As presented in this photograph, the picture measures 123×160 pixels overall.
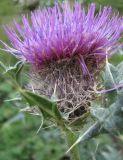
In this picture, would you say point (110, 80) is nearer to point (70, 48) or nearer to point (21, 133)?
point (70, 48)

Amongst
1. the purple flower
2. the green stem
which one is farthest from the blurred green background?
the green stem

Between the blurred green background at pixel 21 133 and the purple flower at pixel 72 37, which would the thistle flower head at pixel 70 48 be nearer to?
the purple flower at pixel 72 37

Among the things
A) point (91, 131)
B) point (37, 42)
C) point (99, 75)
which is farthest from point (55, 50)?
point (91, 131)

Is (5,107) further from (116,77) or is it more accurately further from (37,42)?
(116,77)

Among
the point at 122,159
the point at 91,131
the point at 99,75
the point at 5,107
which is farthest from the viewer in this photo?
the point at 5,107

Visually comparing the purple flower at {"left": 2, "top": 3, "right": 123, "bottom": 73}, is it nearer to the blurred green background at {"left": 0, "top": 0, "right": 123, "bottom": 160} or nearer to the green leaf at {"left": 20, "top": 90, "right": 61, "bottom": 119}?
the green leaf at {"left": 20, "top": 90, "right": 61, "bottom": 119}

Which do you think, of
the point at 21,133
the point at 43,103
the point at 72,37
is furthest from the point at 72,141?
the point at 21,133
